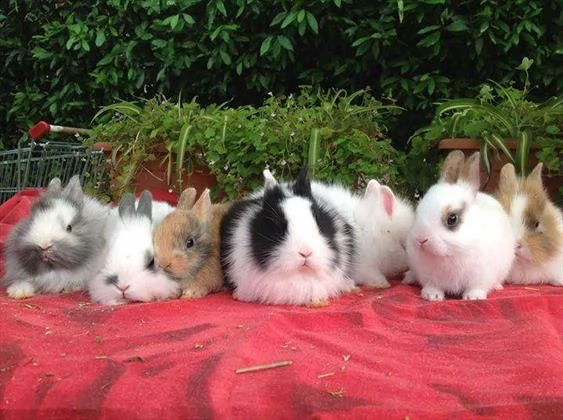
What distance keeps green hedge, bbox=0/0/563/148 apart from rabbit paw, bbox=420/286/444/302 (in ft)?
6.78

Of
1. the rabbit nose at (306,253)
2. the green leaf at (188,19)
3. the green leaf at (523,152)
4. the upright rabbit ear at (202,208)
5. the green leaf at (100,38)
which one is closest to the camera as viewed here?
the rabbit nose at (306,253)

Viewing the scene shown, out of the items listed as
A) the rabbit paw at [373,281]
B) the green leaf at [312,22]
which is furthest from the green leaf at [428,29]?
the rabbit paw at [373,281]

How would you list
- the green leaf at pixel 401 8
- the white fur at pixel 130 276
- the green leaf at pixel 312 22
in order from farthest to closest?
the green leaf at pixel 312 22, the green leaf at pixel 401 8, the white fur at pixel 130 276

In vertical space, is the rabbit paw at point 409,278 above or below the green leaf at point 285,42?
below

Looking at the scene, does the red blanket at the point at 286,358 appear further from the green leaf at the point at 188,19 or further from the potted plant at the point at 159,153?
the green leaf at the point at 188,19

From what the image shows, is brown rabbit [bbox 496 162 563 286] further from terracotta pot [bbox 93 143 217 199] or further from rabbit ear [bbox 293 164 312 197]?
terracotta pot [bbox 93 143 217 199]

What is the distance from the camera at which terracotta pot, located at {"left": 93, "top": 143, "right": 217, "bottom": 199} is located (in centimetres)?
326

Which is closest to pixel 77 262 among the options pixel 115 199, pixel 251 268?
pixel 251 268

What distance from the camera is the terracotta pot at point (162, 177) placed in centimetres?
326

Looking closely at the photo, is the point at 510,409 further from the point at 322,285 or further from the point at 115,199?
the point at 115,199

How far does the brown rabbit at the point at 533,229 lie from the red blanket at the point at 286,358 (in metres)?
0.29

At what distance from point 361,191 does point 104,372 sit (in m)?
1.88

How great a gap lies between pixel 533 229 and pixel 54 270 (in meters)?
1.93

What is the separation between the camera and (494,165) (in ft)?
9.75
